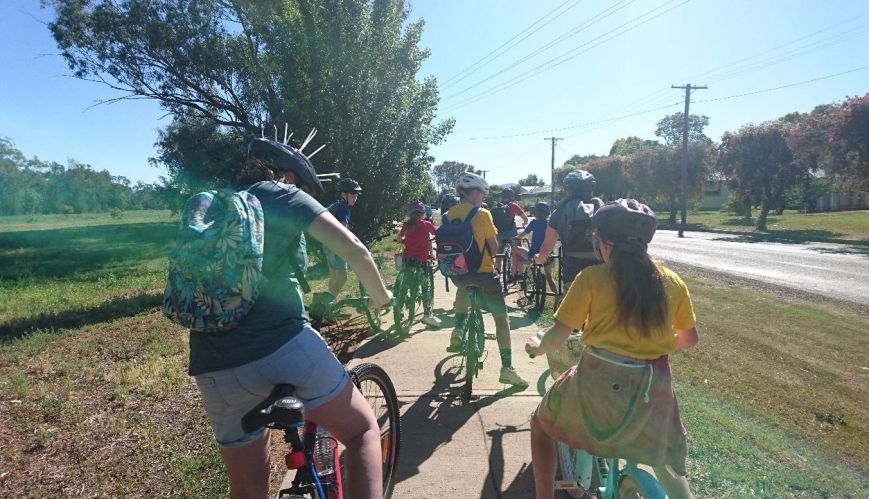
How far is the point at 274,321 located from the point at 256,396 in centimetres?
28

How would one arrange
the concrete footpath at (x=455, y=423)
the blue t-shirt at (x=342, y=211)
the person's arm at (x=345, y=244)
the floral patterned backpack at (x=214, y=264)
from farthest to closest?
1. the blue t-shirt at (x=342, y=211)
2. the concrete footpath at (x=455, y=423)
3. the person's arm at (x=345, y=244)
4. the floral patterned backpack at (x=214, y=264)

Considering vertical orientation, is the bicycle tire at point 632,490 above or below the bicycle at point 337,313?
above

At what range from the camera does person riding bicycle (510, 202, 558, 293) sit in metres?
7.45

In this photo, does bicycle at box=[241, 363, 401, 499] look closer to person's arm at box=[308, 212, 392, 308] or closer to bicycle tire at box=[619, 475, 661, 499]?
person's arm at box=[308, 212, 392, 308]

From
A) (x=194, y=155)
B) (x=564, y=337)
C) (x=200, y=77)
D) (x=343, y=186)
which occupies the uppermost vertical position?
(x=200, y=77)

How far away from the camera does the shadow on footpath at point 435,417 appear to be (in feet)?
11.9

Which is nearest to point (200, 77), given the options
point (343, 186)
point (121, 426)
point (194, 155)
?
point (194, 155)

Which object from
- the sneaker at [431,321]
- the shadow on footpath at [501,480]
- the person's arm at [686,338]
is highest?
the person's arm at [686,338]

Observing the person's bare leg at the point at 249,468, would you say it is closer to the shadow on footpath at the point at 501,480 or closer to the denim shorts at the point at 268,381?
the denim shorts at the point at 268,381

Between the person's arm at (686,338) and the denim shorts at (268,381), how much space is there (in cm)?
139

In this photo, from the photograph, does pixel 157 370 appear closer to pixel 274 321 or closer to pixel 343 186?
pixel 343 186

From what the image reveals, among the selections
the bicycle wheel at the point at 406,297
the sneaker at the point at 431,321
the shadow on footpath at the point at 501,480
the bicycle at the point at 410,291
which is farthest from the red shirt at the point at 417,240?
the shadow on footpath at the point at 501,480

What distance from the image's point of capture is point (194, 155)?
1738 cm

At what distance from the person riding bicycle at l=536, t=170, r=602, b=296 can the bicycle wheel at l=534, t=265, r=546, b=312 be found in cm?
389
